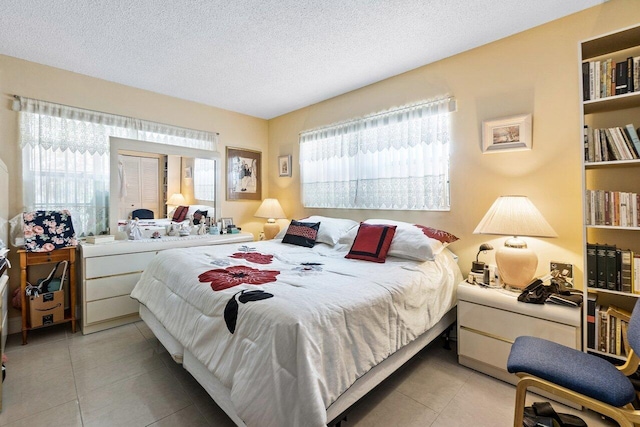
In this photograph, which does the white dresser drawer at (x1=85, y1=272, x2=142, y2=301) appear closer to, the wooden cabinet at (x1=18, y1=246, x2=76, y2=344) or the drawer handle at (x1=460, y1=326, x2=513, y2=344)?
the wooden cabinet at (x1=18, y1=246, x2=76, y2=344)

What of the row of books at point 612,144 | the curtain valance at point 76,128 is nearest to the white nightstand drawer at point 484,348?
the row of books at point 612,144

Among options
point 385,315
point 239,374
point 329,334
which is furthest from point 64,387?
point 385,315

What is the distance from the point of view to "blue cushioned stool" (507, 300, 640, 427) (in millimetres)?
1132

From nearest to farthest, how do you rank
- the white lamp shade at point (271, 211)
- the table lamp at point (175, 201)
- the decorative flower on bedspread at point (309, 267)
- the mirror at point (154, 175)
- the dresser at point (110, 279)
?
1. the decorative flower on bedspread at point (309, 267)
2. the dresser at point (110, 279)
3. the mirror at point (154, 175)
4. the table lamp at point (175, 201)
5. the white lamp shade at point (271, 211)

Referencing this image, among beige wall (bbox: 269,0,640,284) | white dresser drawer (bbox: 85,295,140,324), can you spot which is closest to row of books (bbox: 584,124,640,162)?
beige wall (bbox: 269,0,640,284)

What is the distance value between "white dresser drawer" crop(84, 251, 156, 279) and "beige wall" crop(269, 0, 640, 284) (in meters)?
2.75

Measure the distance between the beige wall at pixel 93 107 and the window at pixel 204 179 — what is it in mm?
272

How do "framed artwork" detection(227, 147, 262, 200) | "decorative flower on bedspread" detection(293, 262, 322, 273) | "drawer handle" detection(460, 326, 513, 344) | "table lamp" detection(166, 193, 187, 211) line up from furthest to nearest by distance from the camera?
"framed artwork" detection(227, 147, 262, 200)
"table lamp" detection(166, 193, 187, 211)
"decorative flower on bedspread" detection(293, 262, 322, 273)
"drawer handle" detection(460, 326, 513, 344)

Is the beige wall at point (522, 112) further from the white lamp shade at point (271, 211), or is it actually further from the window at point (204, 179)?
the window at point (204, 179)

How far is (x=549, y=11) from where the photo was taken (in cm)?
202

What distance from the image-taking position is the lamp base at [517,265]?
201cm

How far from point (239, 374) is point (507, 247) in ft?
6.61

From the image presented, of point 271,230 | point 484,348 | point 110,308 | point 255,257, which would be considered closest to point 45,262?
point 110,308

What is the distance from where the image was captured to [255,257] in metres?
2.43
